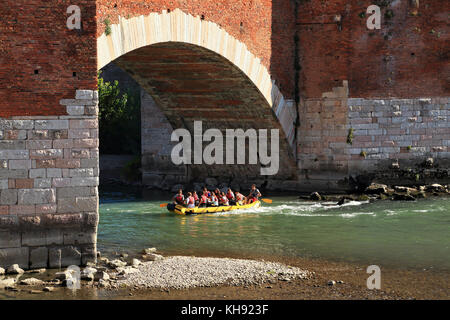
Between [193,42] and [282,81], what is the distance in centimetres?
635

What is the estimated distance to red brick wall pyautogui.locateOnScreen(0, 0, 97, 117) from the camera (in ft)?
44.3

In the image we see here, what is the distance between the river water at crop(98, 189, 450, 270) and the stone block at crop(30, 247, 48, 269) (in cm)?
270

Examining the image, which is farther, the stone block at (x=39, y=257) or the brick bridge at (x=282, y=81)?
the brick bridge at (x=282, y=81)

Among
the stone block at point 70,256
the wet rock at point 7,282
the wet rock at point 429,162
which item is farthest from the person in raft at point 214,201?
the wet rock at point 7,282

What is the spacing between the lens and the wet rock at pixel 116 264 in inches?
571

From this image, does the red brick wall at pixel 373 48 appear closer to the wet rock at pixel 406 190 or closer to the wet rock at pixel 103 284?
the wet rock at pixel 406 190

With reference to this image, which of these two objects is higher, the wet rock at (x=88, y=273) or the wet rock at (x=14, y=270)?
the wet rock at (x=14, y=270)

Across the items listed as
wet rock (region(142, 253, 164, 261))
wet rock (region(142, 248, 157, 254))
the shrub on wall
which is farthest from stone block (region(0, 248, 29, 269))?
the shrub on wall

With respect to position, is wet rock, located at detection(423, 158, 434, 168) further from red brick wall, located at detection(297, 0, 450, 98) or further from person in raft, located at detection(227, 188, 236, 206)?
person in raft, located at detection(227, 188, 236, 206)

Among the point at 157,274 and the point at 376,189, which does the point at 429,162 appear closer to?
the point at 376,189

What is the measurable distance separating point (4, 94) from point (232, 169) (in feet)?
49.5

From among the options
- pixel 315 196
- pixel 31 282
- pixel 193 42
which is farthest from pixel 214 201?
pixel 31 282

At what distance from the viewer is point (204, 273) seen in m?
14.1

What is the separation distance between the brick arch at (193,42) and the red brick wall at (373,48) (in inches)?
57.9
